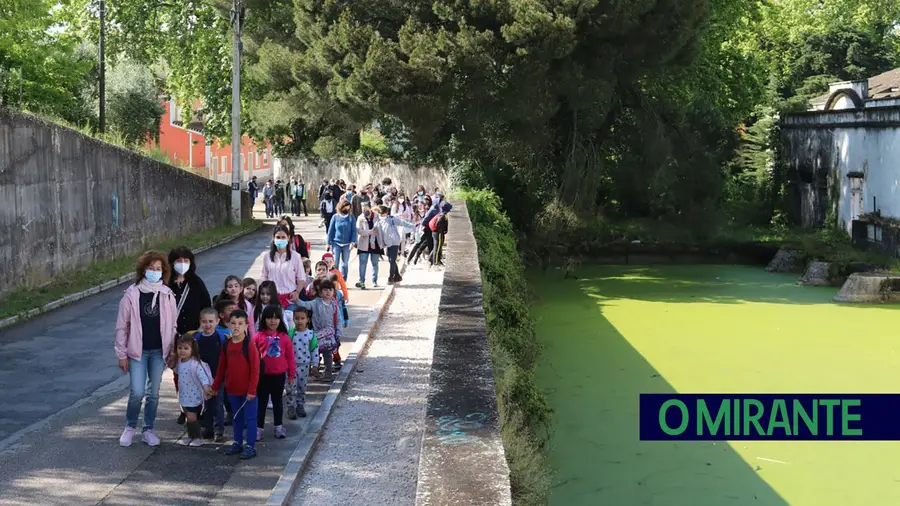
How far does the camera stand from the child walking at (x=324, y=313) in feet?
42.2

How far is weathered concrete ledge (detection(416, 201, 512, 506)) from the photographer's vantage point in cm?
595

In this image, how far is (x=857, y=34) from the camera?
63219 mm

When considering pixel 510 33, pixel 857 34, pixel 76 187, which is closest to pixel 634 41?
pixel 510 33

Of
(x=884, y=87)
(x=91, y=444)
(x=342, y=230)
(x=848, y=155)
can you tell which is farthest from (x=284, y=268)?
(x=884, y=87)

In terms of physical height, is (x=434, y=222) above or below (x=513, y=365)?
above

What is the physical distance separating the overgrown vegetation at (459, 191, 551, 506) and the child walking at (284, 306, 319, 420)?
6.40ft

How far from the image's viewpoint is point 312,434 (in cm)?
1067

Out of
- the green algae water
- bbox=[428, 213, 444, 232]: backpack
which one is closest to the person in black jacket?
the green algae water

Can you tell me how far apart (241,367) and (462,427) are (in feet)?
11.4

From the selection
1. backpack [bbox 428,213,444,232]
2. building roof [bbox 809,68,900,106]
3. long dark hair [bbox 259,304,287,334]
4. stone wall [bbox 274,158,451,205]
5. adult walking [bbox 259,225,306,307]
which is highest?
building roof [bbox 809,68,900,106]

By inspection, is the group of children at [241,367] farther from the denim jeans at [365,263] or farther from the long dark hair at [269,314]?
the denim jeans at [365,263]

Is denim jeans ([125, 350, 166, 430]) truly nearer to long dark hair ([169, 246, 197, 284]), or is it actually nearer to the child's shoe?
the child's shoe

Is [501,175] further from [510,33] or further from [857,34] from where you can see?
[857,34]

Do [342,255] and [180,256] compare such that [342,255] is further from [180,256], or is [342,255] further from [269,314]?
[269,314]
